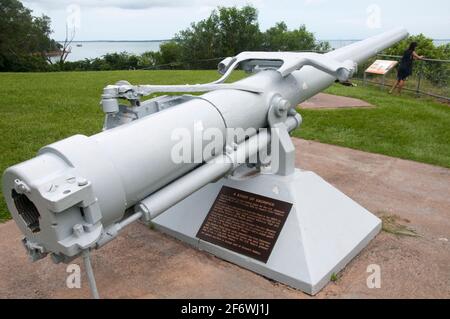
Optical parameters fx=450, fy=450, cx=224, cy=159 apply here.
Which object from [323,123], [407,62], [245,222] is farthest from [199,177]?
[407,62]

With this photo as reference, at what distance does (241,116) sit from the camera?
3059mm

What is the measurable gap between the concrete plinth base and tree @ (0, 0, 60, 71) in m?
25.9

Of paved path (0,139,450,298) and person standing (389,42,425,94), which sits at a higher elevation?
person standing (389,42,425,94)

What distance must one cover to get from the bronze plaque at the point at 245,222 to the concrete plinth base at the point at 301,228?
42mm

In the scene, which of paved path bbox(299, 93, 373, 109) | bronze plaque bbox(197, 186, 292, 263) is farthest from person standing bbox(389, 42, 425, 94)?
bronze plaque bbox(197, 186, 292, 263)

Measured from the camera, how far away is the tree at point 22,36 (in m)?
27.8

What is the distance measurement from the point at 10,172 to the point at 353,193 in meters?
3.82

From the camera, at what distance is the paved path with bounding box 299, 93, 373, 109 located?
993cm

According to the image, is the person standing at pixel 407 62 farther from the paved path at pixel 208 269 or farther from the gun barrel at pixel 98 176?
the gun barrel at pixel 98 176

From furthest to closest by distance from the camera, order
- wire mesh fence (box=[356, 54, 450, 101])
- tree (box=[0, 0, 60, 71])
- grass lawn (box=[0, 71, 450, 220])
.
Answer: tree (box=[0, 0, 60, 71]) → wire mesh fence (box=[356, 54, 450, 101]) → grass lawn (box=[0, 71, 450, 220])

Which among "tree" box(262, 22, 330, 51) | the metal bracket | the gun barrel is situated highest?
the metal bracket

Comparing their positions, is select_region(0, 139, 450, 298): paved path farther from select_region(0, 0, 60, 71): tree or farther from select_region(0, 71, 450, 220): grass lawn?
select_region(0, 0, 60, 71): tree

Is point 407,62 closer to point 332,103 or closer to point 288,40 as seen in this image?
point 332,103

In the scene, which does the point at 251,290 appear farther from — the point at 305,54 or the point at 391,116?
the point at 391,116
